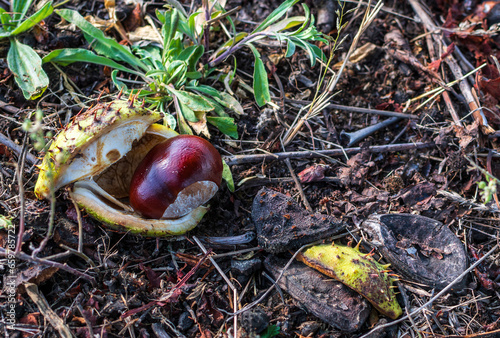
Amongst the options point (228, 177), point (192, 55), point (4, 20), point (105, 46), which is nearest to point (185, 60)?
point (192, 55)

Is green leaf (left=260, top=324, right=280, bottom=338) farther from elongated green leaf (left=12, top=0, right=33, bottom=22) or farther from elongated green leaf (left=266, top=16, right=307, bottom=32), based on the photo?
elongated green leaf (left=12, top=0, right=33, bottom=22)

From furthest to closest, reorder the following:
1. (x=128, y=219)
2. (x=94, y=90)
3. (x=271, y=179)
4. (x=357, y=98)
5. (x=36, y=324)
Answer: (x=357, y=98)
(x=94, y=90)
(x=271, y=179)
(x=128, y=219)
(x=36, y=324)

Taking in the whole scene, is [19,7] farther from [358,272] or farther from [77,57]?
[358,272]

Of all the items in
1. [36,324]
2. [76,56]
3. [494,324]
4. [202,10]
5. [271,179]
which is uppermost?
[202,10]

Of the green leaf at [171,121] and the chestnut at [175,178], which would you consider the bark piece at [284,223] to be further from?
the green leaf at [171,121]

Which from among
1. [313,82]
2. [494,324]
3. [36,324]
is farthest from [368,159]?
[36,324]

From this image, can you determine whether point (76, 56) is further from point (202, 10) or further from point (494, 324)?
point (494, 324)

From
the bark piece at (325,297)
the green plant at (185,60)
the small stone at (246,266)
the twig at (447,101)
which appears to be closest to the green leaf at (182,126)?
the green plant at (185,60)

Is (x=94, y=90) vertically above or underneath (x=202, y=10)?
underneath
